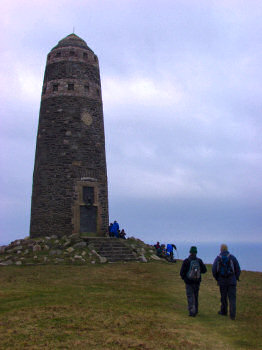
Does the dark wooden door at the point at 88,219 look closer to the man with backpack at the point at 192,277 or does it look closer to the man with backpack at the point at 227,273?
the man with backpack at the point at 192,277

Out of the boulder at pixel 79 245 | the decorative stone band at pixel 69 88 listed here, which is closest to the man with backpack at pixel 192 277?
the boulder at pixel 79 245

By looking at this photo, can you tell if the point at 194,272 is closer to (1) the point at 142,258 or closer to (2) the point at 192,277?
(2) the point at 192,277

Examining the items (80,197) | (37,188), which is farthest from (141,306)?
(37,188)

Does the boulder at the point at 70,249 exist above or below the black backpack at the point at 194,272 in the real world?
above

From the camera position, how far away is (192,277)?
377 inches

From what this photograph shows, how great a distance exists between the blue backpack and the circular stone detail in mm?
18366

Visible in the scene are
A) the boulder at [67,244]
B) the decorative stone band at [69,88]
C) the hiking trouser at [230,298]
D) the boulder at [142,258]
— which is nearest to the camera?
the hiking trouser at [230,298]

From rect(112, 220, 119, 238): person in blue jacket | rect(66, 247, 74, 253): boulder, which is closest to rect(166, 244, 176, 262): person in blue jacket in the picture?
rect(112, 220, 119, 238): person in blue jacket

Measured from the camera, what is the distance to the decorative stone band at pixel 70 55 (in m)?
27.2

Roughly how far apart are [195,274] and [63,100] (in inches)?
771

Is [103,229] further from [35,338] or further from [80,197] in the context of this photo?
[35,338]

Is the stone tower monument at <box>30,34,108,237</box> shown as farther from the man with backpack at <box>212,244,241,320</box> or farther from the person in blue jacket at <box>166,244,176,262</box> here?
the man with backpack at <box>212,244,241,320</box>

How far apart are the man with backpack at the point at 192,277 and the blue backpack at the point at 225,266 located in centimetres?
47

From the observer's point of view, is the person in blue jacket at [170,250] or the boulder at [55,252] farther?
the person in blue jacket at [170,250]
